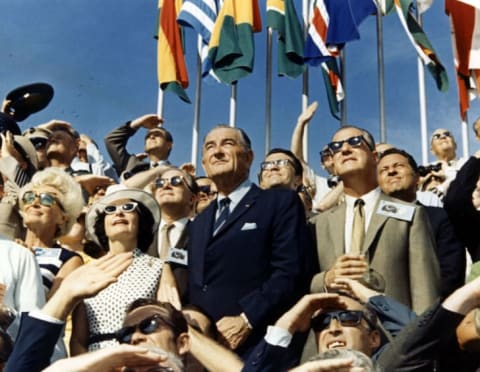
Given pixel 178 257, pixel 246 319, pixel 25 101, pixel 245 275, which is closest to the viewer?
pixel 246 319

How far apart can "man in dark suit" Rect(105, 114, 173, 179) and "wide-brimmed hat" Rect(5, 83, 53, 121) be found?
3.21ft

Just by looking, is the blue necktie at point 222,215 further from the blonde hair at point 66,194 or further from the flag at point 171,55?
the flag at point 171,55

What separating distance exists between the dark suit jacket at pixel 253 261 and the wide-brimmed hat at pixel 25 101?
4443mm

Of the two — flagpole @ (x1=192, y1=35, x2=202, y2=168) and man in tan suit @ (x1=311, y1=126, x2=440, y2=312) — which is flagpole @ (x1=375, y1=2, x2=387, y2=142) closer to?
flagpole @ (x1=192, y1=35, x2=202, y2=168)

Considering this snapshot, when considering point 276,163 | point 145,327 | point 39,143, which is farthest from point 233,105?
point 145,327

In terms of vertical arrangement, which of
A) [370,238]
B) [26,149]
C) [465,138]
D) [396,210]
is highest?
[465,138]

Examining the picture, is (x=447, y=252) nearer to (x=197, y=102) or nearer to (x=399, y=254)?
(x=399, y=254)

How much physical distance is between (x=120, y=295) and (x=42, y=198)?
932 mm

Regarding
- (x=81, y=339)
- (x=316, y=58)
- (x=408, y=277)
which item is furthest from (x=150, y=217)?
(x=316, y=58)

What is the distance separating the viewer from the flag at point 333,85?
45.8 feet

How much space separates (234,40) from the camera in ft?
42.5

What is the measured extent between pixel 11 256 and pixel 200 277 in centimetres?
102

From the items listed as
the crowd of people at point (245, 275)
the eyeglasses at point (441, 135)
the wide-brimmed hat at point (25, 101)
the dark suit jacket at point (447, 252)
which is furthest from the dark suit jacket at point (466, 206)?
the wide-brimmed hat at point (25, 101)

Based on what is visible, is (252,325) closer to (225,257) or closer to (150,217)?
(225,257)
